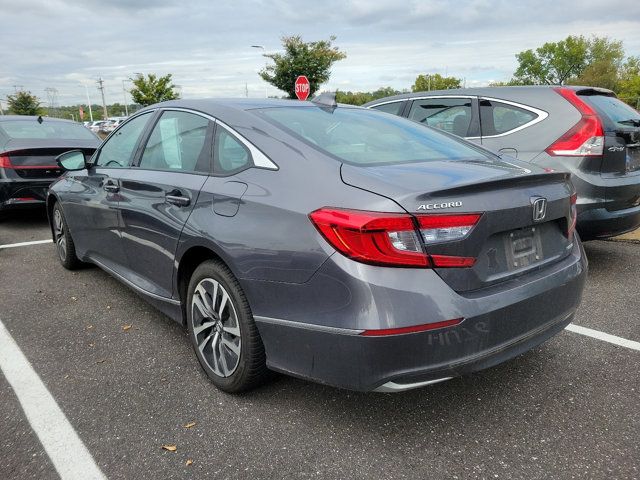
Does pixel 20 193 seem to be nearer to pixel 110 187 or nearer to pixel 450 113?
pixel 110 187

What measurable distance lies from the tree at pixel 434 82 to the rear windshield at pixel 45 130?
9547cm

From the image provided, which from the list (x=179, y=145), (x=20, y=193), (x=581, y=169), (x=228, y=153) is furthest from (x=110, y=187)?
(x=20, y=193)

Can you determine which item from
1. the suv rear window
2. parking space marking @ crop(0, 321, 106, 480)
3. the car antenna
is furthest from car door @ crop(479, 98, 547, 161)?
parking space marking @ crop(0, 321, 106, 480)

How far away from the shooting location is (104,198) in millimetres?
3703

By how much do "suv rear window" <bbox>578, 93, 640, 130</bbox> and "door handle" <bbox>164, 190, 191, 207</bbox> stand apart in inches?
131

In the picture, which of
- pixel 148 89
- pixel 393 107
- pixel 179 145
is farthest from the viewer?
pixel 148 89

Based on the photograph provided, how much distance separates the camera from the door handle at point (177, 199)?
2729 millimetres

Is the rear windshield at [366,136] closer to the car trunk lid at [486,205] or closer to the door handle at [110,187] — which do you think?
the car trunk lid at [486,205]

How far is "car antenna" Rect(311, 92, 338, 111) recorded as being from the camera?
128 inches

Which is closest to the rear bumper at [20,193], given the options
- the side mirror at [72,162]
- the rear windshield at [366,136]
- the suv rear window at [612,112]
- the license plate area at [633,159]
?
the side mirror at [72,162]

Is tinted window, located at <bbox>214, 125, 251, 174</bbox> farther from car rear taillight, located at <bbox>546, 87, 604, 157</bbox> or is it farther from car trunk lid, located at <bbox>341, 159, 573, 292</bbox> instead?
car rear taillight, located at <bbox>546, 87, 604, 157</bbox>

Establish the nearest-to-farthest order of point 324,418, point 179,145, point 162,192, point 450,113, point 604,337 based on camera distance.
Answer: point 324,418 → point 162,192 → point 179,145 → point 604,337 → point 450,113

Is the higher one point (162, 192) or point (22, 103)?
point (22, 103)

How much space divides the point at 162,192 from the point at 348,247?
1456 mm
